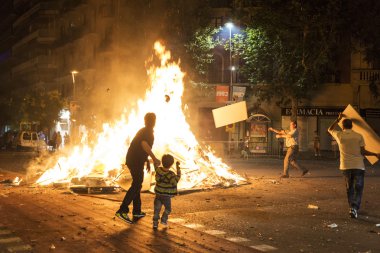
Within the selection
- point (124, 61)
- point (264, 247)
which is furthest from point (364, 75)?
point (264, 247)

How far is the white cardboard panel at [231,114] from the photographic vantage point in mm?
17047

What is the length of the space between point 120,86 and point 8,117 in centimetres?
3643

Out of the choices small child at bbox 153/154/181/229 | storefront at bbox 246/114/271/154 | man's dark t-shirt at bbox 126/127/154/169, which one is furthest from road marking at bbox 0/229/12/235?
storefront at bbox 246/114/271/154

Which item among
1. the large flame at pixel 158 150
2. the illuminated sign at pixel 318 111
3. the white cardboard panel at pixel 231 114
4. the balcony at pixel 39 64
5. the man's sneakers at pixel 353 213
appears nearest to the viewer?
the man's sneakers at pixel 353 213

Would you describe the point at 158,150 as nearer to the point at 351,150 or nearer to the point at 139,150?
the point at 139,150

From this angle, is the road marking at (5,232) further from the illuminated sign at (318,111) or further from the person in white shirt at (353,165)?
the illuminated sign at (318,111)

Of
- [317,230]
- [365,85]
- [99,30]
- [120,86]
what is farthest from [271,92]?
[317,230]

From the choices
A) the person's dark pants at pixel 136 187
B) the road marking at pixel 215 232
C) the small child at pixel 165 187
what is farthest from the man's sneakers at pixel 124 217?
the road marking at pixel 215 232

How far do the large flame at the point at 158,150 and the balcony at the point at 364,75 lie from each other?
27.4m

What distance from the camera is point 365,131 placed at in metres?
10.7

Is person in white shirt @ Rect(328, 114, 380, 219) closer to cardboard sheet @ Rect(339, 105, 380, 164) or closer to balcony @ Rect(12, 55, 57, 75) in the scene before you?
A: cardboard sheet @ Rect(339, 105, 380, 164)

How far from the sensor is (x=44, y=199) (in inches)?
484

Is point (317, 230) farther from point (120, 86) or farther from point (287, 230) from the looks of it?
point (120, 86)

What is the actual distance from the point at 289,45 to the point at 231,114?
64.1ft
